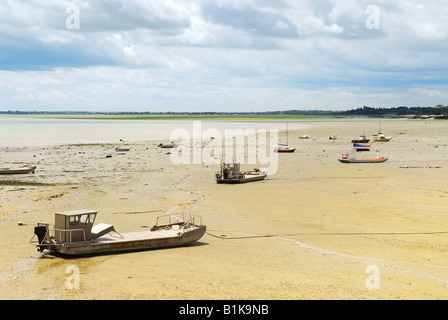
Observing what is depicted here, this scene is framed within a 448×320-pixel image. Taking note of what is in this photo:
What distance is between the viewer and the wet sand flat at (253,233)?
17.2 meters

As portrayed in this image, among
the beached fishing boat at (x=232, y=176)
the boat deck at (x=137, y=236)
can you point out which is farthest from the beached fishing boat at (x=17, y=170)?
the boat deck at (x=137, y=236)

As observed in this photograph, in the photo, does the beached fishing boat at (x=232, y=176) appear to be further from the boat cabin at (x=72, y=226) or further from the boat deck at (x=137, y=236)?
the boat cabin at (x=72, y=226)

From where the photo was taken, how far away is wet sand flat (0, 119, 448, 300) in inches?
677

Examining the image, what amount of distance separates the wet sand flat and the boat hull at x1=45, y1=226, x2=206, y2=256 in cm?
37

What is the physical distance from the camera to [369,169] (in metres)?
50.3

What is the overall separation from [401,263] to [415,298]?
4.26m

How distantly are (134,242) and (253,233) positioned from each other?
659cm

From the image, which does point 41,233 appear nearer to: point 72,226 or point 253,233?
point 72,226

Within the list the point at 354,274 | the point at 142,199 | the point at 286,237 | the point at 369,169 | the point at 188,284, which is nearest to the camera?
the point at 188,284

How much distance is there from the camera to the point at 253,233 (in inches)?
990

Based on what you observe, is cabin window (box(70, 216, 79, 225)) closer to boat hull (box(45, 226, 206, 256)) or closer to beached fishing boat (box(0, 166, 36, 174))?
boat hull (box(45, 226, 206, 256))

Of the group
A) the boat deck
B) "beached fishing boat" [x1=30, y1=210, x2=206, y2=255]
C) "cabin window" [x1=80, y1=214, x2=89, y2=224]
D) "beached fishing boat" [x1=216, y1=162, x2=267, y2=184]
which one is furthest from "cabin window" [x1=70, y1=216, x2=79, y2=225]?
"beached fishing boat" [x1=216, y1=162, x2=267, y2=184]

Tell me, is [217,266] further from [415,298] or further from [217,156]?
[217,156]

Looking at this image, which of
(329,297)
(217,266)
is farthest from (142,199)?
(329,297)
